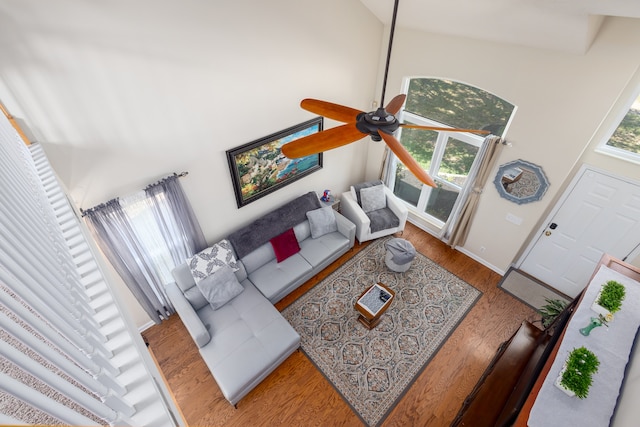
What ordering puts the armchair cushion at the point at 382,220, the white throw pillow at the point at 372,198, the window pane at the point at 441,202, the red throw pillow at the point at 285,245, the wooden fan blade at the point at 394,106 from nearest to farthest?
the wooden fan blade at the point at 394,106 → the red throw pillow at the point at 285,245 → the window pane at the point at 441,202 → the armchair cushion at the point at 382,220 → the white throw pillow at the point at 372,198

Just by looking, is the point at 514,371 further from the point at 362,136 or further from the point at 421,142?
the point at 421,142

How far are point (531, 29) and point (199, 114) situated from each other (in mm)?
3632

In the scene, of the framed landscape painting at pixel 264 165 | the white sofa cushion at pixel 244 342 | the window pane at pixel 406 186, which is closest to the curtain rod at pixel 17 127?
the framed landscape painting at pixel 264 165

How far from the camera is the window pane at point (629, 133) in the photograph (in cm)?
Answer: 329

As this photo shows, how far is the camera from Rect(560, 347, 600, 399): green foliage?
1555 millimetres

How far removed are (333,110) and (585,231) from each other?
4147 mm

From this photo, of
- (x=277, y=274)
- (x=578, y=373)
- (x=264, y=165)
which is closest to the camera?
(x=578, y=373)

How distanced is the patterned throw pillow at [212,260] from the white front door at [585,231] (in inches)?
180

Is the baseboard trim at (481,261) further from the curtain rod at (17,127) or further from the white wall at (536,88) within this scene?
the curtain rod at (17,127)

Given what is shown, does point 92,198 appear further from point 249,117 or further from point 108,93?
point 249,117

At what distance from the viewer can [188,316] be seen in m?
3.61

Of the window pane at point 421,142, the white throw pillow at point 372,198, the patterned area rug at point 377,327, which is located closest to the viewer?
the patterned area rug at point 377,327

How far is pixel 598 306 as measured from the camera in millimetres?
1976

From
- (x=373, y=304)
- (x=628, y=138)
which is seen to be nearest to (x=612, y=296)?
(x=373, y=304)
